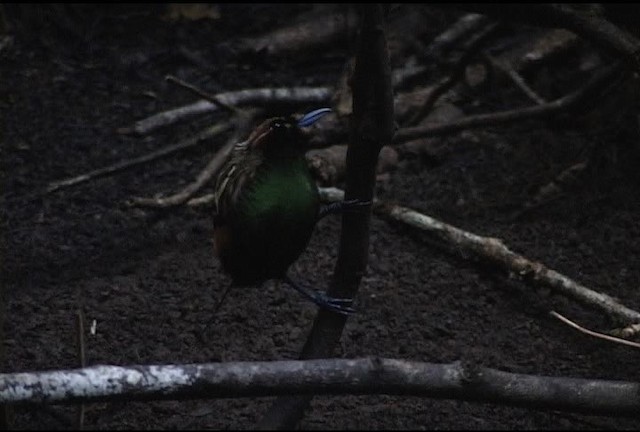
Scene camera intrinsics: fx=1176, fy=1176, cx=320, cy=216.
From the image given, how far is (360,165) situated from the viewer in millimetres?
2191

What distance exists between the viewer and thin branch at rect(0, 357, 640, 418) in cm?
171

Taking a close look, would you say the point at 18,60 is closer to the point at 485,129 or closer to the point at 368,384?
the point at 485,129

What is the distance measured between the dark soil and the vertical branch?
11.9 inches

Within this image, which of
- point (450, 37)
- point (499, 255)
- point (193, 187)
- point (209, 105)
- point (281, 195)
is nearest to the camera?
point (281, 195)

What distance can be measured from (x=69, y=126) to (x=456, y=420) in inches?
88.5

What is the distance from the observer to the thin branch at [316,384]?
5.62 ft

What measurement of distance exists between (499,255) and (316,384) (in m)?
1.44

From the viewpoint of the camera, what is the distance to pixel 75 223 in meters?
3.63

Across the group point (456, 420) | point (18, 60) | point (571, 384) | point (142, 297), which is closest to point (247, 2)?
point (18, 60)

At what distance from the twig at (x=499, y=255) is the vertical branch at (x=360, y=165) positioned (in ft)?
2.52

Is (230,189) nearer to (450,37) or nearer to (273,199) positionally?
(273,199)

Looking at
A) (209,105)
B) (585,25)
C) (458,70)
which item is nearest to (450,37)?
(458,70)

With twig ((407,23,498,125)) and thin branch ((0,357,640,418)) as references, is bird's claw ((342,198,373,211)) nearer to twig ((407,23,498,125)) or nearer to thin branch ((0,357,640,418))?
thin branch ((0,357,640,418))

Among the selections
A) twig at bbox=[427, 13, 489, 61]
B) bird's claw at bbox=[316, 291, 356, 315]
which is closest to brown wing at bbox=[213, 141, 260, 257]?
bird's claw at bbox=[316, 291, 356, 315]
